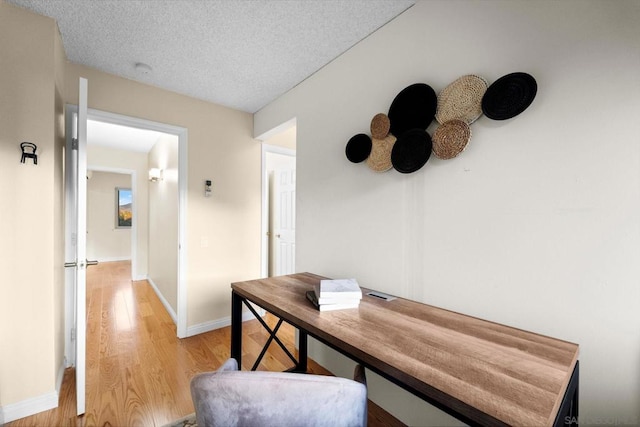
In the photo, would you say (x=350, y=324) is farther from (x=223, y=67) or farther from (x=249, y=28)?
(x=223, y=67)

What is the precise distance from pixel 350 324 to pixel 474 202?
0.81m

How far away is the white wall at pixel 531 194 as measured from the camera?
88 cm

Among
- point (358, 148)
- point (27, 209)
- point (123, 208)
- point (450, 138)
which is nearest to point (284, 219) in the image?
point (358, 148)

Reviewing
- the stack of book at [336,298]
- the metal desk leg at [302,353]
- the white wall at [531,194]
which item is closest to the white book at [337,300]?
the stack of book at [336,298]

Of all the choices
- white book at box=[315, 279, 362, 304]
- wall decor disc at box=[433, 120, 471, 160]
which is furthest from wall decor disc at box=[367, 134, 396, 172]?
white book at box=[315, 279, 362, 304]

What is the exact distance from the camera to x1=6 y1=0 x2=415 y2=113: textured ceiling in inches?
59.2

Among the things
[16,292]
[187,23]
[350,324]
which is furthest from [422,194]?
[16,292]

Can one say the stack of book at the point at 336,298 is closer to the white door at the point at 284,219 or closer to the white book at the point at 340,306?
the white book at the point at 340,306

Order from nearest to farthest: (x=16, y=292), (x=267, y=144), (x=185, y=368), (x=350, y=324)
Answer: (x=350, y=324)
(x=16, y=292)
(x=185, y=368)
(x=267, y=144)

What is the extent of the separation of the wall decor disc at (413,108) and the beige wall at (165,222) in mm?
2677

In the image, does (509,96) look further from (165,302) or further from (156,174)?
(156,174)

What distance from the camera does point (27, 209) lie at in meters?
1.56

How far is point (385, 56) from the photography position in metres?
1.62

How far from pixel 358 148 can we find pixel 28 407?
104 inches
